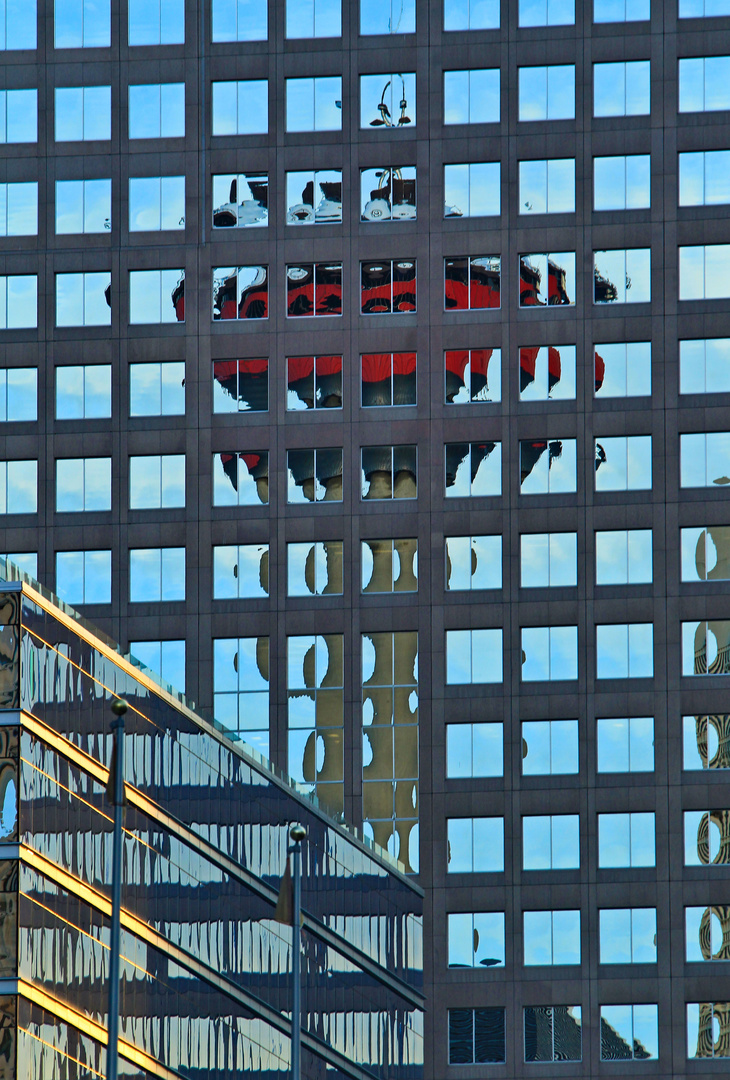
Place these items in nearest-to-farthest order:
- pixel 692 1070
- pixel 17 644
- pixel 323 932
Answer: pixel 17 644
pixel 323 932
pixel 692 1070

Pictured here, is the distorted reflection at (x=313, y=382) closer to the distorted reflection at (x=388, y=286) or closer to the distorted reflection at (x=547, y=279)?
the distorted reflection at (x=388, y=286)

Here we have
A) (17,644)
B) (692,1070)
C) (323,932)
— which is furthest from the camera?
(692,1070)

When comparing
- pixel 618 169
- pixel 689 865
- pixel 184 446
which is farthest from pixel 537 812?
pixel 618 169

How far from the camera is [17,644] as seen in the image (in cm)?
4038

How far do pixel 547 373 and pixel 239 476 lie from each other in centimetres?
1339

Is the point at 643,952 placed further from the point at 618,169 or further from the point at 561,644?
the point at 618,169

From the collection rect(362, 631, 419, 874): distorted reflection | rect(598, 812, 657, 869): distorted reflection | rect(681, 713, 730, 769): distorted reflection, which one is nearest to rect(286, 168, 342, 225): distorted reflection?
rect(362, 631, 419, 874): distorted reflection

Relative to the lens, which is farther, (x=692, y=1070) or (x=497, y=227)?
(x=497, y=227)

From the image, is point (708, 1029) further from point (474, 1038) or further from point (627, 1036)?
point (474, 1038)

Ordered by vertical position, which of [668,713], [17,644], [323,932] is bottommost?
[323,932]

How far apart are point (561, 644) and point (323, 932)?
19.1m

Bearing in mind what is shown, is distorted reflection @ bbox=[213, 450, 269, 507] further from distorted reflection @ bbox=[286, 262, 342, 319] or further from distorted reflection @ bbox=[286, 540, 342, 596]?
distorted reflection @ bbox=[286, 262, 342, 319]

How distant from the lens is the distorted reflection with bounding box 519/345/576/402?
7550cm

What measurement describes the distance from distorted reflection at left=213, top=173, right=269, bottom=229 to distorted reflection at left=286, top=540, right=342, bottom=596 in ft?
46.6
